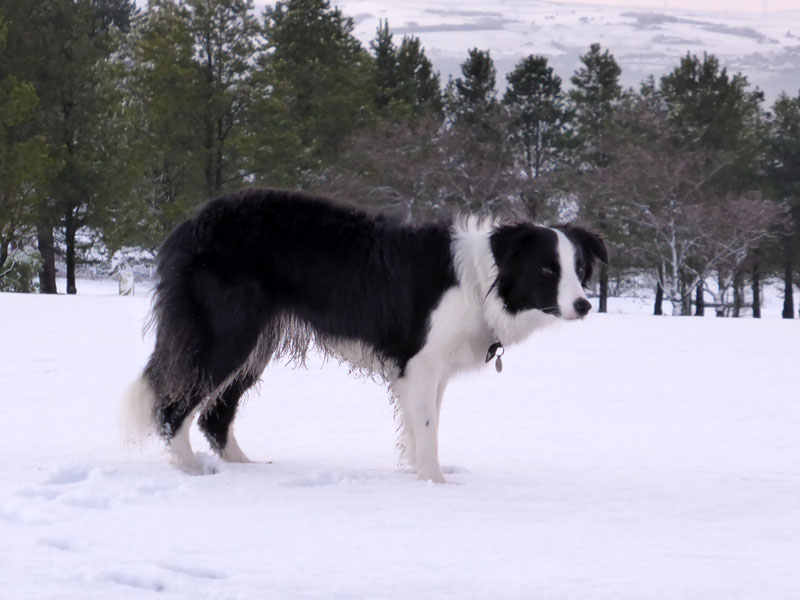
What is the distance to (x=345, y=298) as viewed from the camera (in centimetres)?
534

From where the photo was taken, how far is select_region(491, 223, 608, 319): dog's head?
205 inches

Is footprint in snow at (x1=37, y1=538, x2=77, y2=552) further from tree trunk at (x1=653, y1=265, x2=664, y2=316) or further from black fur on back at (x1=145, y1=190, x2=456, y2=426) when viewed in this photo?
tree trunk at (x1=653, y1=265, x2=664, y2=316)

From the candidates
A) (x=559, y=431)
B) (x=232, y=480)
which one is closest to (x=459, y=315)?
(x=232, y=480)

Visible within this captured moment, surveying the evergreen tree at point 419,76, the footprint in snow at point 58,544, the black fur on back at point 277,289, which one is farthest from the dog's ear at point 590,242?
the evergreen tree at point 419,76

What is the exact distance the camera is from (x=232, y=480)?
4930mm

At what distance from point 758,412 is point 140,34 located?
3487 centimetres

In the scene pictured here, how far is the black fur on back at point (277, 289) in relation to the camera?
525 cm

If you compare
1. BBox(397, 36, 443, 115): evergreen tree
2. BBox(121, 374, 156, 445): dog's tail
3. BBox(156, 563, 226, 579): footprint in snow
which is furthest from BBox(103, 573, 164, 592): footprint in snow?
BBox(397, 36, 443, 115): evergreen tree

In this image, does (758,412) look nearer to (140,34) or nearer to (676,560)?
(676,560)

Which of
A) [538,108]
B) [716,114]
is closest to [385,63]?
[538,108]

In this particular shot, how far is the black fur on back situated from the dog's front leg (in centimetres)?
13

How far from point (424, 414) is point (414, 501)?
74 centimetres

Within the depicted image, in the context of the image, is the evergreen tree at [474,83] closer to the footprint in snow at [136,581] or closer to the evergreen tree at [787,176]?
the evergreen tree at [787,176]

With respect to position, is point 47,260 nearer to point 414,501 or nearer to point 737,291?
point 737,291
